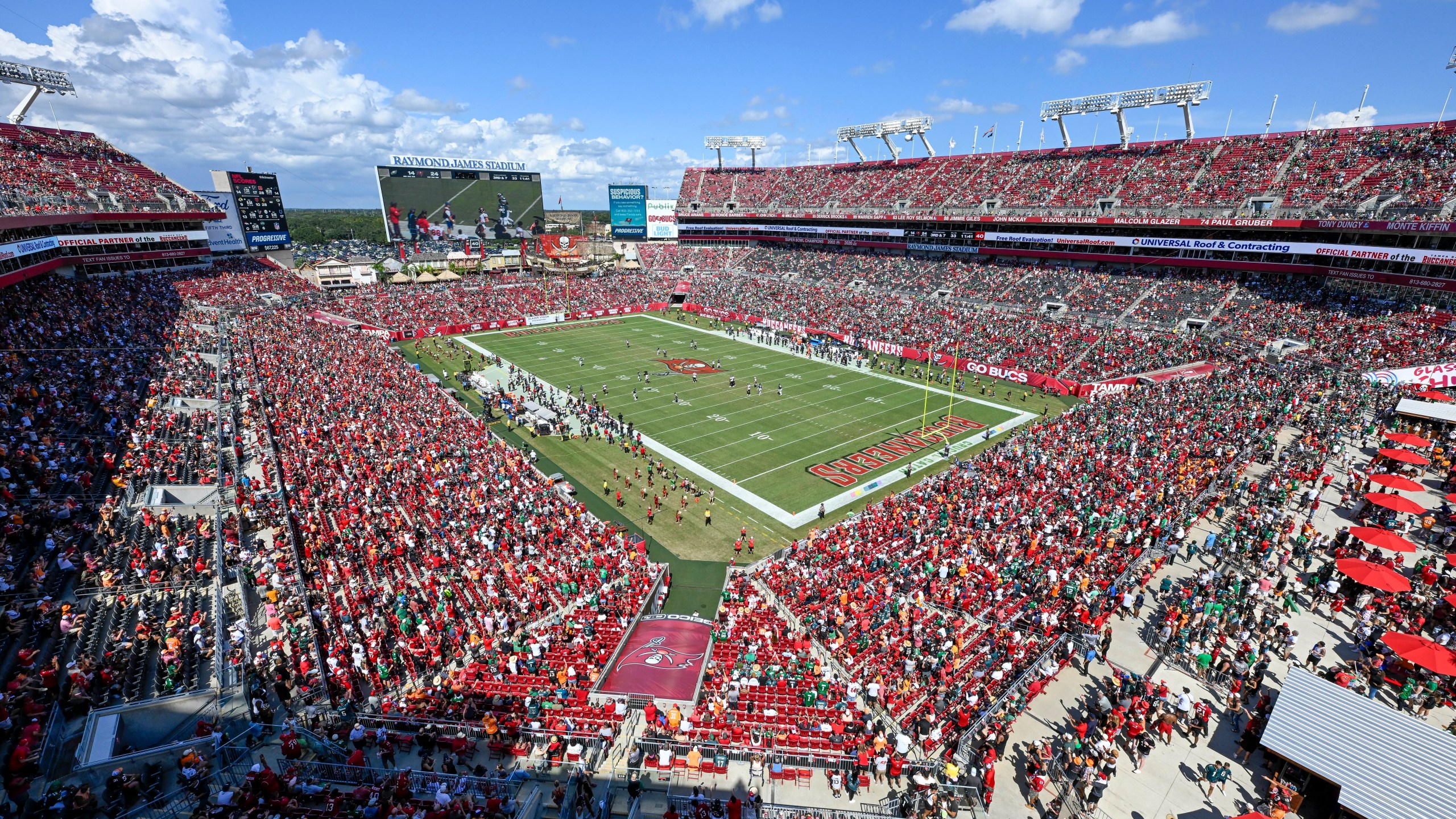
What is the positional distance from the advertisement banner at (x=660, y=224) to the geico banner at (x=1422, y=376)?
72765 millimetres

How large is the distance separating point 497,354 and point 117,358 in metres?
21.5

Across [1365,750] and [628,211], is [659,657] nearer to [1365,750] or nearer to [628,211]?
[1365,750]

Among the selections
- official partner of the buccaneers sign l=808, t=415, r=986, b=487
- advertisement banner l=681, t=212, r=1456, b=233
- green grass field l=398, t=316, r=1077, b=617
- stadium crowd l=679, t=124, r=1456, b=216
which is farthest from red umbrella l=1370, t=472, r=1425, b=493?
stadium crowd l=679, t=124, r=1456, b=216

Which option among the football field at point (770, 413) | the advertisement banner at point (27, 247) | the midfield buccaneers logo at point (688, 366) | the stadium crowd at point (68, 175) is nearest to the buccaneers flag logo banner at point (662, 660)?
the football field at point (770, 413)

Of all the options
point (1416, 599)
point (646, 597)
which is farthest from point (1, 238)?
point (1416, 599)

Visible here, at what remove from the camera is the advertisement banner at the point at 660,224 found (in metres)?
87.2

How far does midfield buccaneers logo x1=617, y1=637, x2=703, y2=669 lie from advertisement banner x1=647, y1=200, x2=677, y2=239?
258ft

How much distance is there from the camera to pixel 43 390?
74.5 feet

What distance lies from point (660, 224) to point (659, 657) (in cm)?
8009

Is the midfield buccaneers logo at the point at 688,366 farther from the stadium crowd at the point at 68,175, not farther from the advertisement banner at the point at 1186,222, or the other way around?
the stadium crowd at the point at 68,175

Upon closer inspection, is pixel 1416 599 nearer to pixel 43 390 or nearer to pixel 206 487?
pixel 206 487

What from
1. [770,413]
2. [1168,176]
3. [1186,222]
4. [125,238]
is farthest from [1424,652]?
[125,238]

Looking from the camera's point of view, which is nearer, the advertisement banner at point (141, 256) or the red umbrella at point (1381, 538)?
the red umbrella at point (1381, 538)

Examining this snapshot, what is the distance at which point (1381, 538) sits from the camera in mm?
15578
